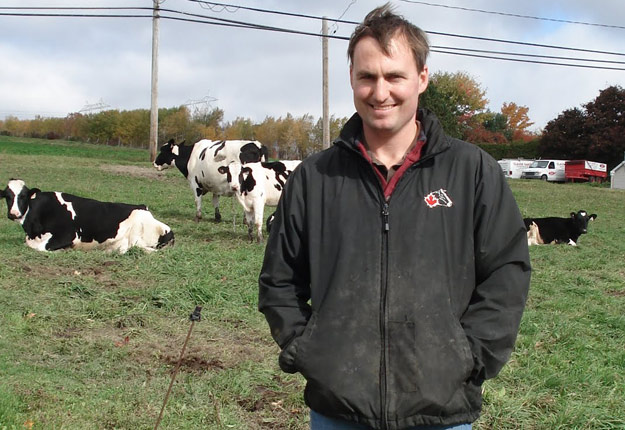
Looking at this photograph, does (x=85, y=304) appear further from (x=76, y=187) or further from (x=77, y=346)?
(x=76, y=187)

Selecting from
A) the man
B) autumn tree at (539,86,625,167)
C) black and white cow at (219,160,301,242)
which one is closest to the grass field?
black and white cow at (219,160,301,242)

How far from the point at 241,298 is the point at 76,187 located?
45.5 feet

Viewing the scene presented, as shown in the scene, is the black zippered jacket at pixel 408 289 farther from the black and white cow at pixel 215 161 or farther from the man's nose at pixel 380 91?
the black and white cow at pixel 215 161

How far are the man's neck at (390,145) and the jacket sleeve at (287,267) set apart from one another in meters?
0.30

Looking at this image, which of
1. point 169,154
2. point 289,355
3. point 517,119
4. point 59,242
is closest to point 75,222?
point 59,242

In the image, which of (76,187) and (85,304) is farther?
(76,187)

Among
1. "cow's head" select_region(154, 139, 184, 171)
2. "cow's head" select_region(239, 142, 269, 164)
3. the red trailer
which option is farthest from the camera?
the red trailer

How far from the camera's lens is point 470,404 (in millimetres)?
2338

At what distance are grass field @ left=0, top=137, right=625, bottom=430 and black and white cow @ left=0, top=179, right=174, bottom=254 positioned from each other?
1.62 ft

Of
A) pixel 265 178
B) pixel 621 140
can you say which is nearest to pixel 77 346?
pixel 265 178

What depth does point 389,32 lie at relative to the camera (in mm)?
2400

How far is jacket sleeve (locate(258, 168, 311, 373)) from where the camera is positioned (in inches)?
97.8

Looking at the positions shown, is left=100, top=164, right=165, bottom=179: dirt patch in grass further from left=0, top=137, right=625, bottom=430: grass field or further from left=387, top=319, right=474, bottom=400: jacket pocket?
left=387, top=319, right=474, bottom=400: jacket pocket

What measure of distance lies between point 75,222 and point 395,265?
981 centimetres
